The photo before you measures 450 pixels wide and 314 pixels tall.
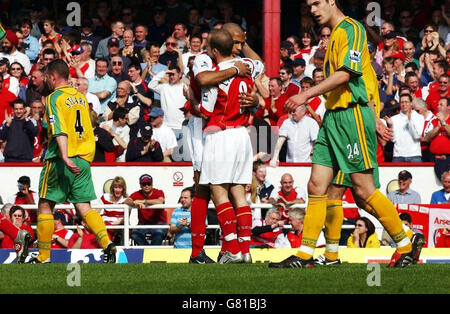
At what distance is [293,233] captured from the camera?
1373 cm

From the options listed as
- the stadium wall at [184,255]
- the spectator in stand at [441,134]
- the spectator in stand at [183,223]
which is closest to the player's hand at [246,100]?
the stadium wall at [184,255]

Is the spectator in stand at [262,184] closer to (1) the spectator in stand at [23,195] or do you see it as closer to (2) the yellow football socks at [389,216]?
(1) the spectator in stand at [23,195]

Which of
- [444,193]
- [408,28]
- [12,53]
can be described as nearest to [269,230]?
[444,193]

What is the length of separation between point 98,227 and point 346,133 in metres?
A: 2.92

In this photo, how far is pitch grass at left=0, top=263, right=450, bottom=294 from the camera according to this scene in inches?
298

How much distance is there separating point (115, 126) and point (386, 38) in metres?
5.11

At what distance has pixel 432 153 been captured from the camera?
1669 centimetres

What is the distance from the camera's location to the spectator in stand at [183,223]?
45.8ft

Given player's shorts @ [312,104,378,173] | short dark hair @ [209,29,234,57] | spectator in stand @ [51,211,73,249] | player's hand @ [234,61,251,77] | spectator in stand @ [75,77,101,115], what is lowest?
spectator in stand @ [51,211,73,249]

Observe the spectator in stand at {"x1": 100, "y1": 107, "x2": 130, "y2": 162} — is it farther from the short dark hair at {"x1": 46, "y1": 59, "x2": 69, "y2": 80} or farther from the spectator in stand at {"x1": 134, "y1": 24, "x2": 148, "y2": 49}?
the short dark hair at {"x1": 46, "y1": 59, "x2": 69, "y2": 80}

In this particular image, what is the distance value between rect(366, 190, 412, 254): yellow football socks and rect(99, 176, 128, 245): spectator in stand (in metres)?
6.17

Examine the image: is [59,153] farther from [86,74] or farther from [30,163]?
[86,74]

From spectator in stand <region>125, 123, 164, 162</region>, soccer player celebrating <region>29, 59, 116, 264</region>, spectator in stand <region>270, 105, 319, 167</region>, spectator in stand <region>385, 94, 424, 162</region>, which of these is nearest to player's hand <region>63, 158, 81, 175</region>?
soccer player celebrating <region>29, 59, 116, 264</region>
